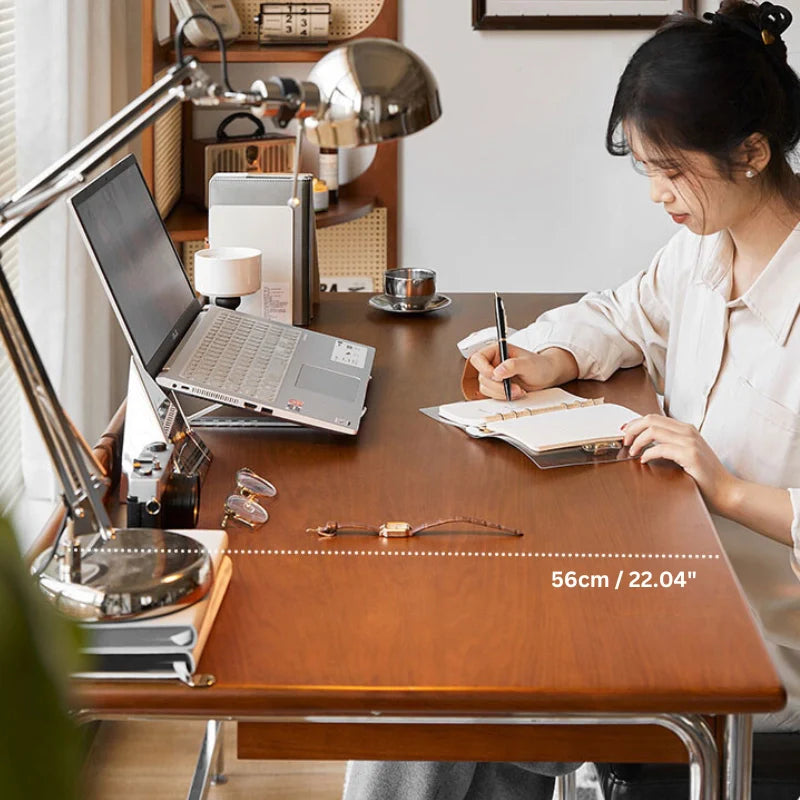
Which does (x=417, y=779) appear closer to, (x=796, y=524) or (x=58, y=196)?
(x=796, y=524)

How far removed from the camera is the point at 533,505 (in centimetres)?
122

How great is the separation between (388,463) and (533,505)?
0.20 m

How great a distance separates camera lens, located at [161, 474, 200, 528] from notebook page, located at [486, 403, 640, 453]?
41 centimetres

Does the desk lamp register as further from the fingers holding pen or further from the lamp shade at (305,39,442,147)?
the fingers holding pen

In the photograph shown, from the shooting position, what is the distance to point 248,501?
121 cm

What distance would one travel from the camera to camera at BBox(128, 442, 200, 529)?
3.69 ft

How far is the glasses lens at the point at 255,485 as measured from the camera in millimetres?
1242

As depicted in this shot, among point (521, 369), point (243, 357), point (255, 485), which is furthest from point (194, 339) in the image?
point (521, 369)

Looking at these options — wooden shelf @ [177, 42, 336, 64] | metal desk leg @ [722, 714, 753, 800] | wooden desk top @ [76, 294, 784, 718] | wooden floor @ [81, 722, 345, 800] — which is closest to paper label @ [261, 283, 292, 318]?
wooden desk top @ [76, 294, 784, 718]

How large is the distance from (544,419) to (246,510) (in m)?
0.43

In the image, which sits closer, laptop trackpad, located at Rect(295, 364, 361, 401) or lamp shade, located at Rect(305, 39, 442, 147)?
lamp shade, located at Rect(305, 39, 442, 147)

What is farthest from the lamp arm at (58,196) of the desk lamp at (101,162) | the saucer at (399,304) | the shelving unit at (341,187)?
the shelving unit at (341,187)

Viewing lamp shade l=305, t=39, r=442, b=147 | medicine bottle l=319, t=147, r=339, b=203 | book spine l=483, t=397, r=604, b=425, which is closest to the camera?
lamp shade l=305, t=39, r=442, b=147

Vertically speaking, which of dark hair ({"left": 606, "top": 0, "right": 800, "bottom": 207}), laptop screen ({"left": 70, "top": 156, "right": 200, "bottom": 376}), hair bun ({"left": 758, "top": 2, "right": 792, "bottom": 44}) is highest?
hair bun ({"left": 758, "top": 2, "right": 792, "bottom": 44})
